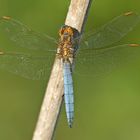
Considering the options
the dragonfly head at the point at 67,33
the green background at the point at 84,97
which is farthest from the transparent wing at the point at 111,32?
the green background at the point at 84,97

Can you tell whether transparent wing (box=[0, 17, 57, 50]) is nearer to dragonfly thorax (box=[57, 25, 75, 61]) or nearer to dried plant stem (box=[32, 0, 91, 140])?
dragonfly thorax (box=[57, 25, 75, 61])

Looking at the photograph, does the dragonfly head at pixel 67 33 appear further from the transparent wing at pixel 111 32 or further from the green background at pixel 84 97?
the green background at pixel 84 97

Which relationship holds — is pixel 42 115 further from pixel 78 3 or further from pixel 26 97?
pixel 26 97

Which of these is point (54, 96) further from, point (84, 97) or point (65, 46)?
point (84, 97)

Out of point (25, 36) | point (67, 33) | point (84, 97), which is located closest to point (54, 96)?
point (67, 33)

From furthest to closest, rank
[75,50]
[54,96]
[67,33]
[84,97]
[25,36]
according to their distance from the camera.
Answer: [84,97] → [25,36] → [75,50] → [67,33] → [54,96]

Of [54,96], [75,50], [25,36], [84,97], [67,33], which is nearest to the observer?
[54,96]
